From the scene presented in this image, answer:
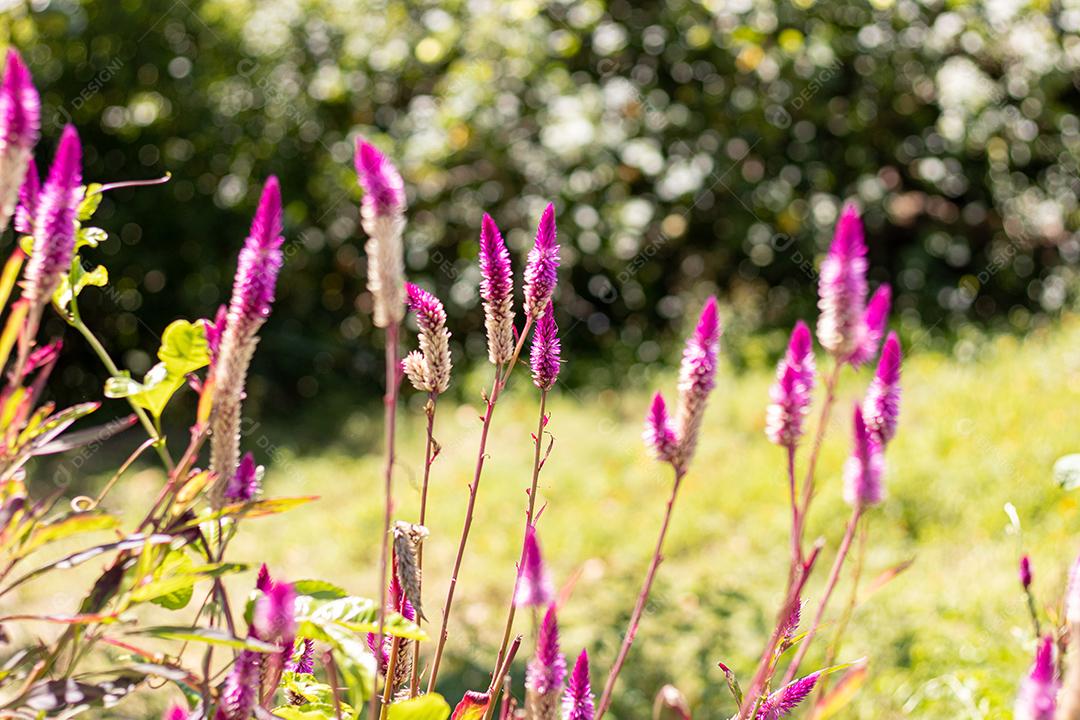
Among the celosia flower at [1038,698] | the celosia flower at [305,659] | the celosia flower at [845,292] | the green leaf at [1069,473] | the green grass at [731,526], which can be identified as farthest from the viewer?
the green grass at [731,526]


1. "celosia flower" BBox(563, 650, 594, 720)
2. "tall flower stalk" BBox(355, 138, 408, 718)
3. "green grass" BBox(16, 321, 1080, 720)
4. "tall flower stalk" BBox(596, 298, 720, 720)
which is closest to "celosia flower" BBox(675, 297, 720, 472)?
"tall flower stalk" BBox(596, 298, 720, 720)

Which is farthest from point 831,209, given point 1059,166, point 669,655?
point 669,655

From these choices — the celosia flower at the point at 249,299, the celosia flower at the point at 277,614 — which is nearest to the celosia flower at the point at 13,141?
the celosia flower at the point at 249,299

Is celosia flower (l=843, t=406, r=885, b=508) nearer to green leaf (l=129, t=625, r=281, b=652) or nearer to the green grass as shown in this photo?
green leaf (l=129, t=625, r=281, b=652)

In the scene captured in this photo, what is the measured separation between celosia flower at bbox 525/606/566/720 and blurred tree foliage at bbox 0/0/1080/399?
186 inches

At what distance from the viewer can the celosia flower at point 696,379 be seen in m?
1.22

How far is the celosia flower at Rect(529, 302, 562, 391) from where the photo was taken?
1.35 m

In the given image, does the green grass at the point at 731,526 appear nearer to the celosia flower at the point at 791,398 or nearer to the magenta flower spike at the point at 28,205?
the celosia flower at the point at 791,398

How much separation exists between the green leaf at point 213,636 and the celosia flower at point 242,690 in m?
0.07

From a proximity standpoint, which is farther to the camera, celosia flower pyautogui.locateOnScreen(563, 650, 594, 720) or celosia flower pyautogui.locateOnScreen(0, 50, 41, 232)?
celosia flower pyautogui.locateOnScreen(563, 650, 594, 720)

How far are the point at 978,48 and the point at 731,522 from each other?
2984 millimetres

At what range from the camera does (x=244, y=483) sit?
1319 millimetres

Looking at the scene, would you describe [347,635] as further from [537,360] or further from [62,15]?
[62,15]

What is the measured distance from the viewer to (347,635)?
1.09 m
